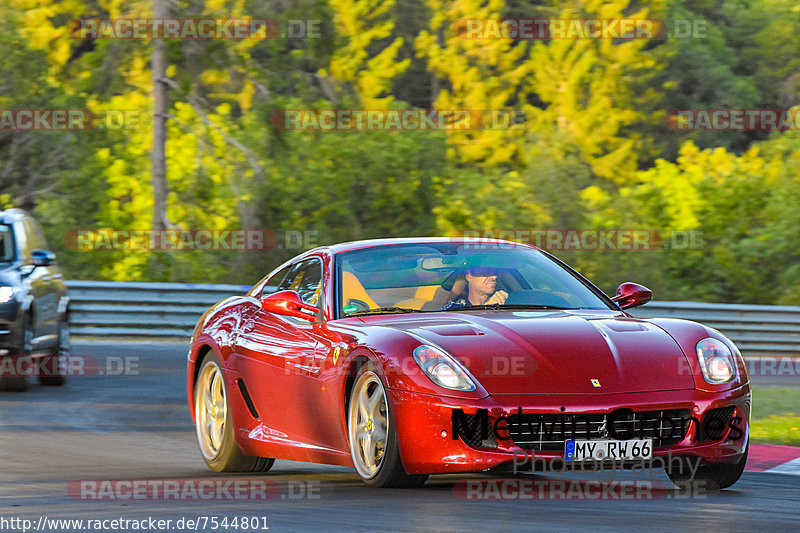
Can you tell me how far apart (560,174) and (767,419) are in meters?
18.3

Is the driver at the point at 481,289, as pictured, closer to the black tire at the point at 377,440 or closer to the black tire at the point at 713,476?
the black tire at the point at 377,440

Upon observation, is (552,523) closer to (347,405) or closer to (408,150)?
(347,405)

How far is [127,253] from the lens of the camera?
33.0 m

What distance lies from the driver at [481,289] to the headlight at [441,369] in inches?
43.6

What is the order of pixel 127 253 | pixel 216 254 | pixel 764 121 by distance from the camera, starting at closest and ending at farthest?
1. pixel 216 254
2. pixel 127 253
3. pixel 764 121

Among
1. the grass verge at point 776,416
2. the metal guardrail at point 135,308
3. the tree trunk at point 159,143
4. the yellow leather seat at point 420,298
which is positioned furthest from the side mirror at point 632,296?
the tree trunk at point 159,143

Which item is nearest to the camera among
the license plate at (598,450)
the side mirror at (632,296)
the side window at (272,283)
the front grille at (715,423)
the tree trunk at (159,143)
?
the license plate at (598,450)

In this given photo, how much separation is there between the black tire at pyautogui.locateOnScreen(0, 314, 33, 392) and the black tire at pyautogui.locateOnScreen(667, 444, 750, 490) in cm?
798

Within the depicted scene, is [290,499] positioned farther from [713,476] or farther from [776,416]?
[776,416]

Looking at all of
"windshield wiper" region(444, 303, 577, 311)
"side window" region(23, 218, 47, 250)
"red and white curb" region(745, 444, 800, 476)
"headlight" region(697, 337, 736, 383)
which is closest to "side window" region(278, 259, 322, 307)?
"windshield wiper" region(444, 303, 577, 311)

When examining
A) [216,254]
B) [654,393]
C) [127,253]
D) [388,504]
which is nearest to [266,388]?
[388,504]

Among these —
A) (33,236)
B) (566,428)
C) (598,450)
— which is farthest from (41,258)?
(598,450)

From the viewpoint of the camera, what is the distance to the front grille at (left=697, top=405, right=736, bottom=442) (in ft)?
24.0

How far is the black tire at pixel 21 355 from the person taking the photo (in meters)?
14.0
